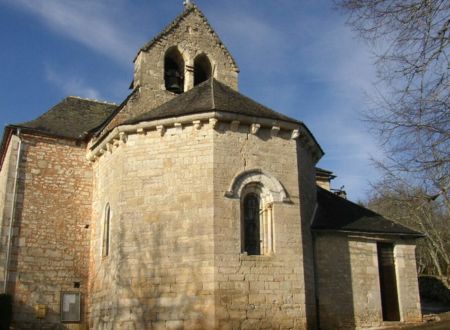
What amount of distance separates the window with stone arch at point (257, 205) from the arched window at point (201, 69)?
6807 millimetres

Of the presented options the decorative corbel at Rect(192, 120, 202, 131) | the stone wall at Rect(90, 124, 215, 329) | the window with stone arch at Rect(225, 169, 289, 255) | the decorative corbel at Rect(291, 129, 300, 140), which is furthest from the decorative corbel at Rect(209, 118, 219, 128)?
the decorative corbel at Rect(291, 129, 300, 140)

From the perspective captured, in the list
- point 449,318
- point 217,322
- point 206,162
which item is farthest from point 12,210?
point 449,318

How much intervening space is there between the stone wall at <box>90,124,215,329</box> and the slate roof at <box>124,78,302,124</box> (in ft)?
1.46

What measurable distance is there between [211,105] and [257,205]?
2.76 metres

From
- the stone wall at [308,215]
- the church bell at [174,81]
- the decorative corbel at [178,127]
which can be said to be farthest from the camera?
the church bell at [174,81]

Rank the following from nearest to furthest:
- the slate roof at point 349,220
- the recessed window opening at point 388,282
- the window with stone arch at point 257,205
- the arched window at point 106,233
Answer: the window with stone arch at point 257,205 → the arched window at point 106,233 → the slate roof at point 349,220 → the recessed window opening at point 388,282

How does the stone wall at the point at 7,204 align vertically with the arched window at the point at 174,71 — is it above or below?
below

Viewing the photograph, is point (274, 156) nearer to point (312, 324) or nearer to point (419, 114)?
point (312, 324)

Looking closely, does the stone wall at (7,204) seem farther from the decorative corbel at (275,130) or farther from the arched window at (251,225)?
the decorative corbel at (275,130)

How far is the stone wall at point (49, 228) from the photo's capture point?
14102 mm

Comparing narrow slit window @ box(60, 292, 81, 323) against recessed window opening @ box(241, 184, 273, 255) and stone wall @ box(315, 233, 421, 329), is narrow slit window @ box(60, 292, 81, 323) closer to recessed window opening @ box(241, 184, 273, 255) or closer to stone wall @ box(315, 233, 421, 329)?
recessed window opening @ box(241, 184, 273, 255)

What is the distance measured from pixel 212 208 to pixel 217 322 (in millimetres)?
2536

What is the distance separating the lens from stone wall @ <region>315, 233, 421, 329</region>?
44.0 feet

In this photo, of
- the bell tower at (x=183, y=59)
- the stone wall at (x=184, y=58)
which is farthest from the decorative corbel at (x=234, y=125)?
the bell tower at (x=183, y=59)
